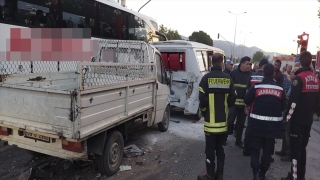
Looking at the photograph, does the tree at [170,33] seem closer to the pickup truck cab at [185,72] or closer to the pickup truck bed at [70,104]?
the pickup truck cab at [185,72]

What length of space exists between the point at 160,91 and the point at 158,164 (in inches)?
72.9

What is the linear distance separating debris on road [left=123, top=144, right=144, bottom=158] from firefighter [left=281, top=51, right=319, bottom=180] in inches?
105

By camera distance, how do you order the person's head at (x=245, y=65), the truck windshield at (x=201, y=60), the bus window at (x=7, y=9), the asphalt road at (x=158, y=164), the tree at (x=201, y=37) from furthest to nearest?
the tree at (x=201, y=37) → the truck windshield at (x=201, y=60) → the bus window at (x=7, y=9) → the person's head at (x=245, y=65) → the asphalt road at (x=158, y=164)

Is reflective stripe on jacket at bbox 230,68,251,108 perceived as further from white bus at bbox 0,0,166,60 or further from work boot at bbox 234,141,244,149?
white bus at bbox 0,0,166,60

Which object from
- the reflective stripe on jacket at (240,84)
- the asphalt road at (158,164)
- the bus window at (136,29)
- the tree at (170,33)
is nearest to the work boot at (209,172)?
the asphalt road at (158,164)

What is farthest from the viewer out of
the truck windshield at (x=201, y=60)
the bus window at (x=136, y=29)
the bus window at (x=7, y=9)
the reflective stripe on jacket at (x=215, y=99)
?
the bus window at (x=136, y=29)

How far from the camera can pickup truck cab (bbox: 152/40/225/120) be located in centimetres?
740

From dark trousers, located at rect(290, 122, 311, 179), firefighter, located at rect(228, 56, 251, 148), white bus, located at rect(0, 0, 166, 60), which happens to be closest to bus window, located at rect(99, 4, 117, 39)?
white bus, located at rect(0, 0, 166, 60)

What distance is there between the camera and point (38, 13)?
6.83 metres

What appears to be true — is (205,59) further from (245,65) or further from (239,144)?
(239,144)

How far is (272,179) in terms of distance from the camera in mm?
4129

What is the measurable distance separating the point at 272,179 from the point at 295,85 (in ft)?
5.20

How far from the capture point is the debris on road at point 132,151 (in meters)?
4.89

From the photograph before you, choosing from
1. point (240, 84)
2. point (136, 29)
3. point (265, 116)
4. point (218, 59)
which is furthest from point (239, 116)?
point (136, 29)
